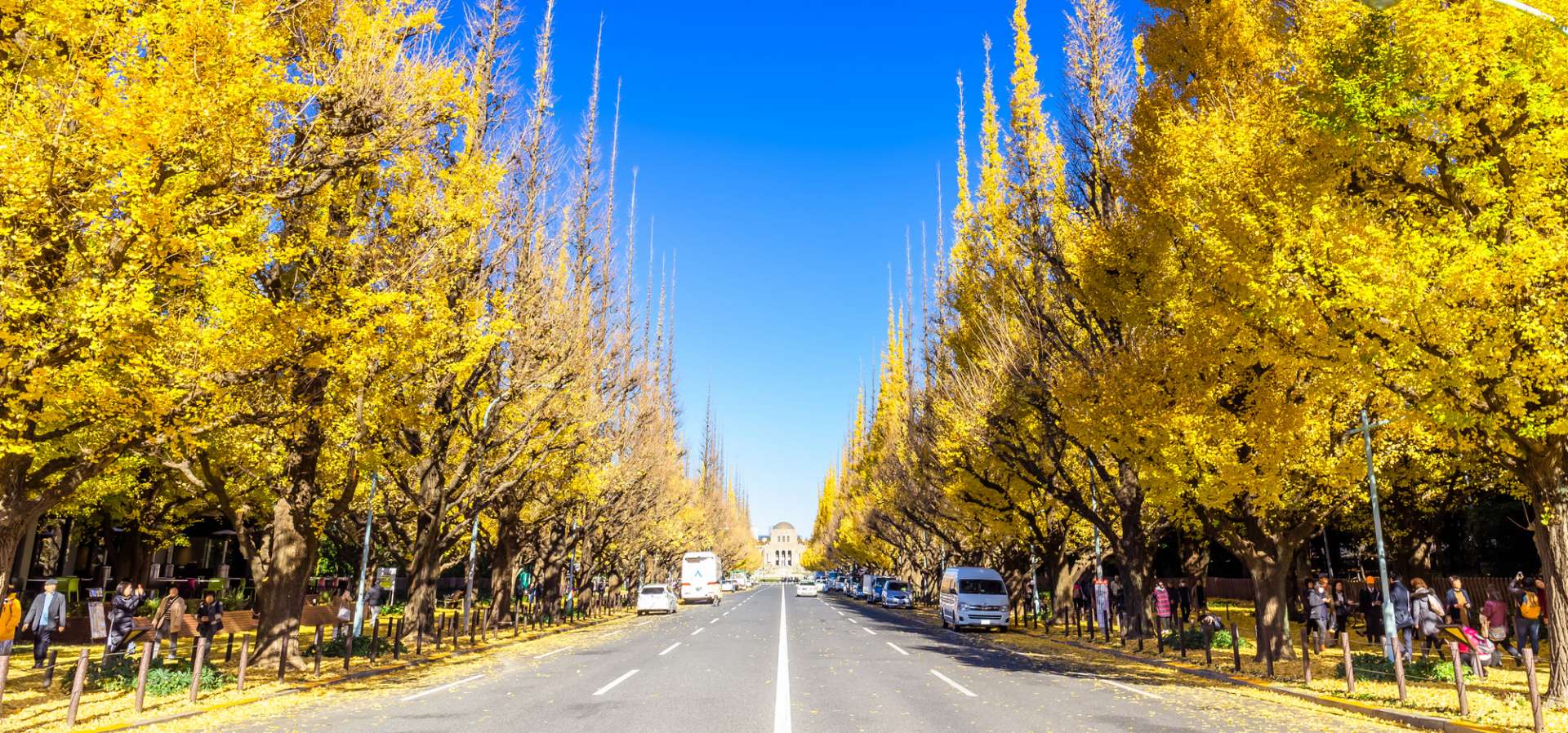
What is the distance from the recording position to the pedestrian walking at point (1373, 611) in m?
20.1

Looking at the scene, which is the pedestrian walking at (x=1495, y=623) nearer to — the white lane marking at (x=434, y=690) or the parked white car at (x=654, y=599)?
the white lane marking at (x=434, y=690)

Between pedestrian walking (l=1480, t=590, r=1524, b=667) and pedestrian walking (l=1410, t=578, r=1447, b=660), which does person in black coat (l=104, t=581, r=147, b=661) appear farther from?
pedestrian walking (l=1480, t=590, r=1524, b=667)

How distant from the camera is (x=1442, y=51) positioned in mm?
9859

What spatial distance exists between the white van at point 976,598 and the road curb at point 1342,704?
10.5 m

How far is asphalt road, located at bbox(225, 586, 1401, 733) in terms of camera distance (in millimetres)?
9453

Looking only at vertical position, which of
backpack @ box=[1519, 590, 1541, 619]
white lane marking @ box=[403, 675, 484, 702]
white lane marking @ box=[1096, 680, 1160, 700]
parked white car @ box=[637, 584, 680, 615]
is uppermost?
backpack @ box=[1519, 590, 1541, 619]

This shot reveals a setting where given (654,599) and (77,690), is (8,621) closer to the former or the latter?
(77,690)

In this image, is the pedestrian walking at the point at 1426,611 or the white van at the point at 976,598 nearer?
the pedestrian walking at the point at 1426,611

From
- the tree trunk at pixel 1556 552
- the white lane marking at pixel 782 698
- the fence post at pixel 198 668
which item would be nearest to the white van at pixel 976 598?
the white lane marking at pixel 782 698

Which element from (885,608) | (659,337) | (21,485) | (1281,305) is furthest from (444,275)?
(885,608)

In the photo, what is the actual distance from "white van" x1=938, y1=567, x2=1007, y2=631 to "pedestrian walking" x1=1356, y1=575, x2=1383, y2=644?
10.7 m

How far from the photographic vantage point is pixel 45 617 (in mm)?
13883

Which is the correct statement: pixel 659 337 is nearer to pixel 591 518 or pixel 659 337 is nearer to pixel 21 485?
pixel 591 518

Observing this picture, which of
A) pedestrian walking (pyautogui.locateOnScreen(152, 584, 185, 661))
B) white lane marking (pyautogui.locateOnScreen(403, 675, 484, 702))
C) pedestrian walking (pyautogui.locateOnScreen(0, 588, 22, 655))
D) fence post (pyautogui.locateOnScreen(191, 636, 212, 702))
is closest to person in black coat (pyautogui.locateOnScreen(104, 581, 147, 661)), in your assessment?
pedestrian walking (pyautogui.locateOnScreen(152, 584, 185, 661))
